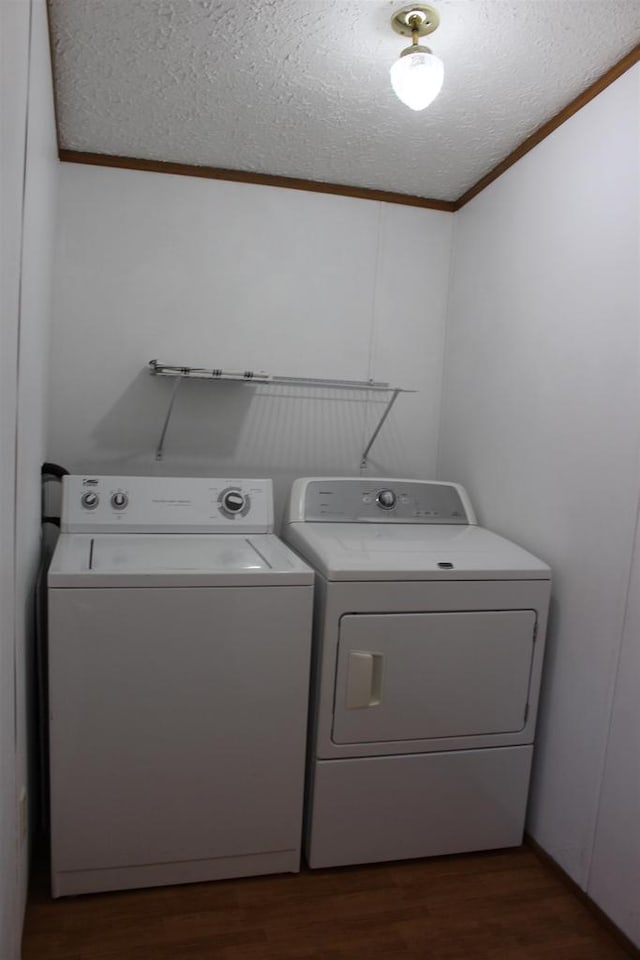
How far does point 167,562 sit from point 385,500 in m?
0.93

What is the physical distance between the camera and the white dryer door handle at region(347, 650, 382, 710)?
1.86m

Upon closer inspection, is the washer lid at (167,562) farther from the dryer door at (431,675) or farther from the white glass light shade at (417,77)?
the white glass light shade at (417,77)

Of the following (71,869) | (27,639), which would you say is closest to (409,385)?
(27,639)

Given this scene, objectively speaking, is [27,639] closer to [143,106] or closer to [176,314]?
[176,314]

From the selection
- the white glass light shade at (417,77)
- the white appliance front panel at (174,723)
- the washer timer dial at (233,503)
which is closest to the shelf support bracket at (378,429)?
the washer timer dial at (233,503)

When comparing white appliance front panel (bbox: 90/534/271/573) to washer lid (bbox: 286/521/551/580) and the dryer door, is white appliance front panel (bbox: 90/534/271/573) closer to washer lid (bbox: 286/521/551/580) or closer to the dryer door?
washer lid (bbox: 286/521/551/580)

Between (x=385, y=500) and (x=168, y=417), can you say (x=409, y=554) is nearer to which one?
(x=385, y=500)

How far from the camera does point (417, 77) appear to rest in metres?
1.61

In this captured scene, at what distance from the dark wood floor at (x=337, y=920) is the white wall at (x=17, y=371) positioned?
7.1 inches

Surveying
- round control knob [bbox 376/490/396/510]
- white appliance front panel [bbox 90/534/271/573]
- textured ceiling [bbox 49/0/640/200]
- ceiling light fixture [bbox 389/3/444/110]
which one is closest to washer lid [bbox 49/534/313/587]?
white appliance front panel [bbox 90/534/271/573]

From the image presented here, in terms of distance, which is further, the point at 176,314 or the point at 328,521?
the point at 176,314

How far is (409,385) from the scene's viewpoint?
2.85 meters

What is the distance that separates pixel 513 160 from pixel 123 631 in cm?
200

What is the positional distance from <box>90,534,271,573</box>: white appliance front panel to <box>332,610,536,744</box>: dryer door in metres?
0.37
